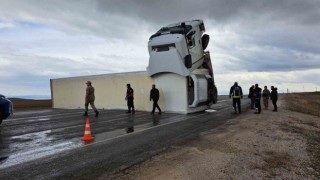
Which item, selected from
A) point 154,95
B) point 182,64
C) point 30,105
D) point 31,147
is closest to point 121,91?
point 154,95

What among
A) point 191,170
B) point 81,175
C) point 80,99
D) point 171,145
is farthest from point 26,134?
point 80,99

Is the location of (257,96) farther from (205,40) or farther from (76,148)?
(76,148)

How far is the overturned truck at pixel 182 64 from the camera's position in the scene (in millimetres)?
20516

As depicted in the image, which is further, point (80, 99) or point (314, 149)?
point (80, 99)

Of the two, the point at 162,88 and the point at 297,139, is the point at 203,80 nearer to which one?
the point at 162,88

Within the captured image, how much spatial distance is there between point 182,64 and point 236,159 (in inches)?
474

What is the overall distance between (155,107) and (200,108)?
283 centimetres

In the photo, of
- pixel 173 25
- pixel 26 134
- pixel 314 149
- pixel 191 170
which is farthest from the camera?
pixel 173 25

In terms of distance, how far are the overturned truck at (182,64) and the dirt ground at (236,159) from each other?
8065 millimetres

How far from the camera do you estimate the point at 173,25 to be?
21938 mm

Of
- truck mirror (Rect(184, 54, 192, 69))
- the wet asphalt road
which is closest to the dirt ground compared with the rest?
the wet asphalt road

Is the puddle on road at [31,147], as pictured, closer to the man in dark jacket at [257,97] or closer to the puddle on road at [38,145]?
the puddle on road at [38,145]

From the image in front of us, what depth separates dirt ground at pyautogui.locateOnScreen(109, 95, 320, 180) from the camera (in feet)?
24.2

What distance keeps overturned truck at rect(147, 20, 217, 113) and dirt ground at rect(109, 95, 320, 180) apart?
806cm
